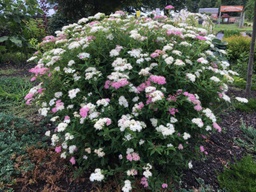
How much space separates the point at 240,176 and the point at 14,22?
5286 mm

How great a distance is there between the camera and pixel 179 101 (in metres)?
1.62

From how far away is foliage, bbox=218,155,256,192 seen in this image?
1951 mm

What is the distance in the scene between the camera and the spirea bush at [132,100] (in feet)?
5.21

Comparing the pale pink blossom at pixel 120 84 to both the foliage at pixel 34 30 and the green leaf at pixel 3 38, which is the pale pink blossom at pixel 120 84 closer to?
the green leaf at pixel 3 38

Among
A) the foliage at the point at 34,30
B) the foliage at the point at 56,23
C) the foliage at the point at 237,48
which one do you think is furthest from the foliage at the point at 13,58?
the foliage at the point at 237,48

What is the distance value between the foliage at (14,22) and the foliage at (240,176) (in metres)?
4.62

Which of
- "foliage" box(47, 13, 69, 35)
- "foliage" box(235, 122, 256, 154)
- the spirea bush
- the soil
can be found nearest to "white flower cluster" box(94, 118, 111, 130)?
the spirea bush

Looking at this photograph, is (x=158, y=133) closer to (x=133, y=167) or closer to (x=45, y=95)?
(x=133, y=167)

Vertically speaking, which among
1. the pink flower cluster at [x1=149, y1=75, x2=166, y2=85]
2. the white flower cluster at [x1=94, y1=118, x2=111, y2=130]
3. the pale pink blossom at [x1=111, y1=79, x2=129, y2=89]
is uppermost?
the pale pink blossom at [x1=111, y1=79, x2=129, y2=89]

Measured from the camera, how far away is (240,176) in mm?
2062

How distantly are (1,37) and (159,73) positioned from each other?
15.7 feet

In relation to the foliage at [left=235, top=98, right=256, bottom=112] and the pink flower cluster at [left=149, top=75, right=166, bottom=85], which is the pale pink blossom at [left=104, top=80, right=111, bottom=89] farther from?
the foliage at [left=235, top=98, right=256, bottom=112]

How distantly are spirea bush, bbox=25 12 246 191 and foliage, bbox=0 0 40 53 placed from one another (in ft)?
11.8

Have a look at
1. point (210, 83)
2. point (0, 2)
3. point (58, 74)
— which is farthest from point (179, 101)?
point (0, 2)
